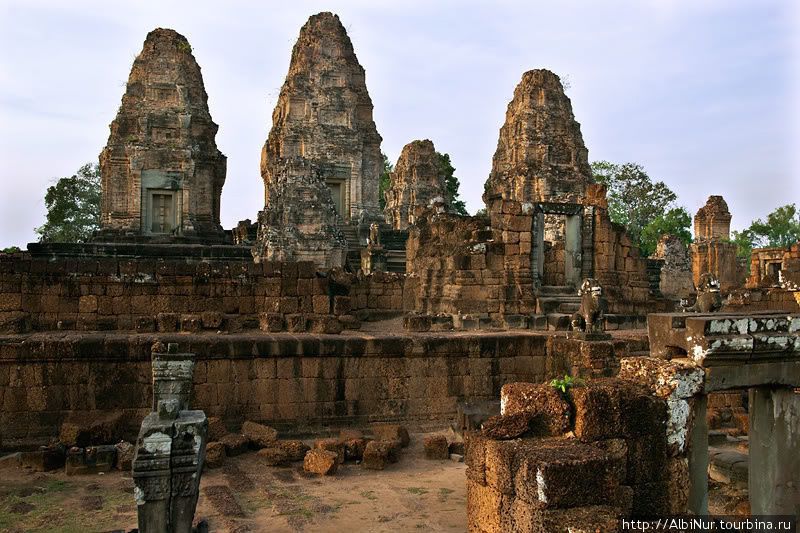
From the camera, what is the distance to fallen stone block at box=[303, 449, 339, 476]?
7.21m

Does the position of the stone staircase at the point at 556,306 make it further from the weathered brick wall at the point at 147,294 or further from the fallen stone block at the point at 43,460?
the fallen stone block at the point at 43,460

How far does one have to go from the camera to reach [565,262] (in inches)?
572

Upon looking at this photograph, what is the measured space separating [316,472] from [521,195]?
2178cm

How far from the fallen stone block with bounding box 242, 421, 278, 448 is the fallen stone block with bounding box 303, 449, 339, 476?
76 centimetres

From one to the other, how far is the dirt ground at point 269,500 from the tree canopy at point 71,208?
31.1 m

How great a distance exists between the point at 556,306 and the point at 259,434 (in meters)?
6.88

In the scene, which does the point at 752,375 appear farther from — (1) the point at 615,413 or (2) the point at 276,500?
(2) the point at 276,500

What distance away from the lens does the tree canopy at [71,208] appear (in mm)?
35094

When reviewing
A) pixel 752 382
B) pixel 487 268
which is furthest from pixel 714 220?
pixel 752 382

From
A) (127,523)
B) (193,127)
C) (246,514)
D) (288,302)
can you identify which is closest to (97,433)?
(127,523)

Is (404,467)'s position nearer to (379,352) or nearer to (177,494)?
(379,352)

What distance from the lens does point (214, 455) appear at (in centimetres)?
727

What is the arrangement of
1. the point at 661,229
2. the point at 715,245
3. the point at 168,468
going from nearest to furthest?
1. the point at 168,468
2. the point at 715,245
3. the point at 661,229

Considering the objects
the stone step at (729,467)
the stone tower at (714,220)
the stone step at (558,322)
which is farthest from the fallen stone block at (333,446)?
the stone tower at (714,220)
